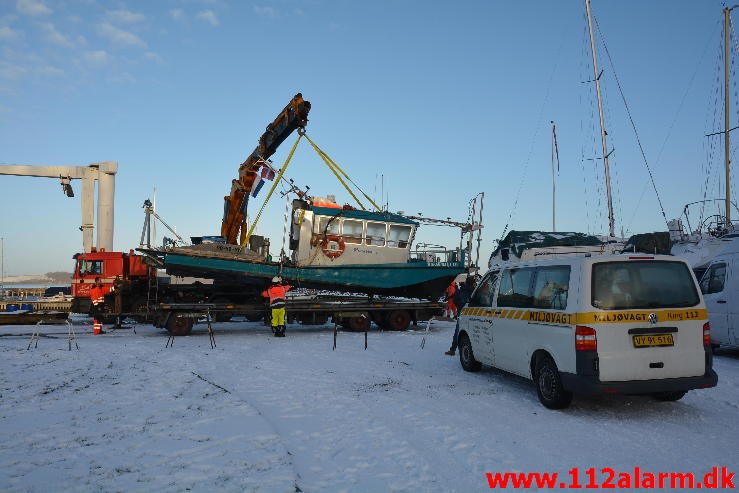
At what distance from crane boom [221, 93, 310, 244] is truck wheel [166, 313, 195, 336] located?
4612 mm

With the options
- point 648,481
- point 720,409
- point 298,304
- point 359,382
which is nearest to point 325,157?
point 298,304

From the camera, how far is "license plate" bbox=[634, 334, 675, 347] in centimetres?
591

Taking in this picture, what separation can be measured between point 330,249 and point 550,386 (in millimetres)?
11248

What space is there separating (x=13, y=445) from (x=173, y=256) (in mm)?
10753

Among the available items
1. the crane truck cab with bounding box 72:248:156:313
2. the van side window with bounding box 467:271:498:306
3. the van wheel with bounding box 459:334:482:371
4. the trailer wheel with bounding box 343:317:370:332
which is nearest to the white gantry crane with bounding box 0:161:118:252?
the crane truck cab with bounding box 72:248:156:313

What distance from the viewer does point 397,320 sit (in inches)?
675

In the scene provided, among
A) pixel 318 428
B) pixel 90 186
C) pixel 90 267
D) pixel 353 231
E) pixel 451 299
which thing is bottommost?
pixel 318 428

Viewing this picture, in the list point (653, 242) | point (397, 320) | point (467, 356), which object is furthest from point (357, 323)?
point (653, 242)

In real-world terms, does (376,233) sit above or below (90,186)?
below

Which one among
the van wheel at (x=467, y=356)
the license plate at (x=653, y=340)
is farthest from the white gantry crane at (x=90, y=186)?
the license plate at (x=653, y=340)

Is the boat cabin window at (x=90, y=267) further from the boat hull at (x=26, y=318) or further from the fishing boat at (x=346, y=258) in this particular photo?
the boat hull at (x=26, y=318)

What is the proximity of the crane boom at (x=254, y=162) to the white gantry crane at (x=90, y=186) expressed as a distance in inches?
482

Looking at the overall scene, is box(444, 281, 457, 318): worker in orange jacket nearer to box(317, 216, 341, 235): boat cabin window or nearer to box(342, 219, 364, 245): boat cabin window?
box(342, 219, 364, 245): boat cabin window

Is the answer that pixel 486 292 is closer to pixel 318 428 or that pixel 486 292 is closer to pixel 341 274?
pixel 318 428
